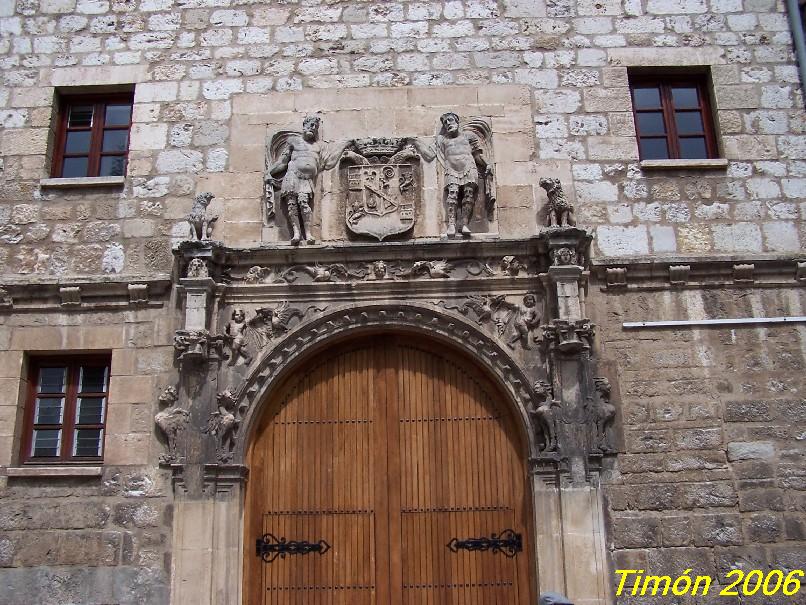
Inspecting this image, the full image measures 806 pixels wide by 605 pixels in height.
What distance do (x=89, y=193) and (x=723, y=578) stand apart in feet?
21.4

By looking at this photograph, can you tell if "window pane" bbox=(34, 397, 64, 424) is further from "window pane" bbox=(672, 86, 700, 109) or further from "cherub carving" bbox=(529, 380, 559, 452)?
"window pane" bbox=(672, 86, 700, 109)

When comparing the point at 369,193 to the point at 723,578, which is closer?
the point at 723,578

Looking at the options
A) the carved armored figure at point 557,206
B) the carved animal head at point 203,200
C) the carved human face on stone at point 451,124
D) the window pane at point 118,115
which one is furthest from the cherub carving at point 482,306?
the window pane at point 118,115

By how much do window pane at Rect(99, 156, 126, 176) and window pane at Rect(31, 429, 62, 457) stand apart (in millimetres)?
2514

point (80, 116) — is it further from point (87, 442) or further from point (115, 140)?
point (87, 442)

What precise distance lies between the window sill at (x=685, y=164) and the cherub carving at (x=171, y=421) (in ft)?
15.5

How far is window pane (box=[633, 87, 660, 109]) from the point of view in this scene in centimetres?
818

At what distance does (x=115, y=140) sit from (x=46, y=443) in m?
3.00

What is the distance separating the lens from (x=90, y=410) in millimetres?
7406

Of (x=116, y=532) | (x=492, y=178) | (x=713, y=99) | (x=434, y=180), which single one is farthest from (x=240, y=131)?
(x=713, y=99)

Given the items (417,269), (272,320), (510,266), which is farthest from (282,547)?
(510,266)

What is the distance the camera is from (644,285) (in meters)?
7.40

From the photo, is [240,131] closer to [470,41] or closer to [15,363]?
[470,41]

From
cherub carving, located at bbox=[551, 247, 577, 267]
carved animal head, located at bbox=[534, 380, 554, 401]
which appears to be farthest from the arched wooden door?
cherub carving, located at bbox=[551, 247, 577, 267]
